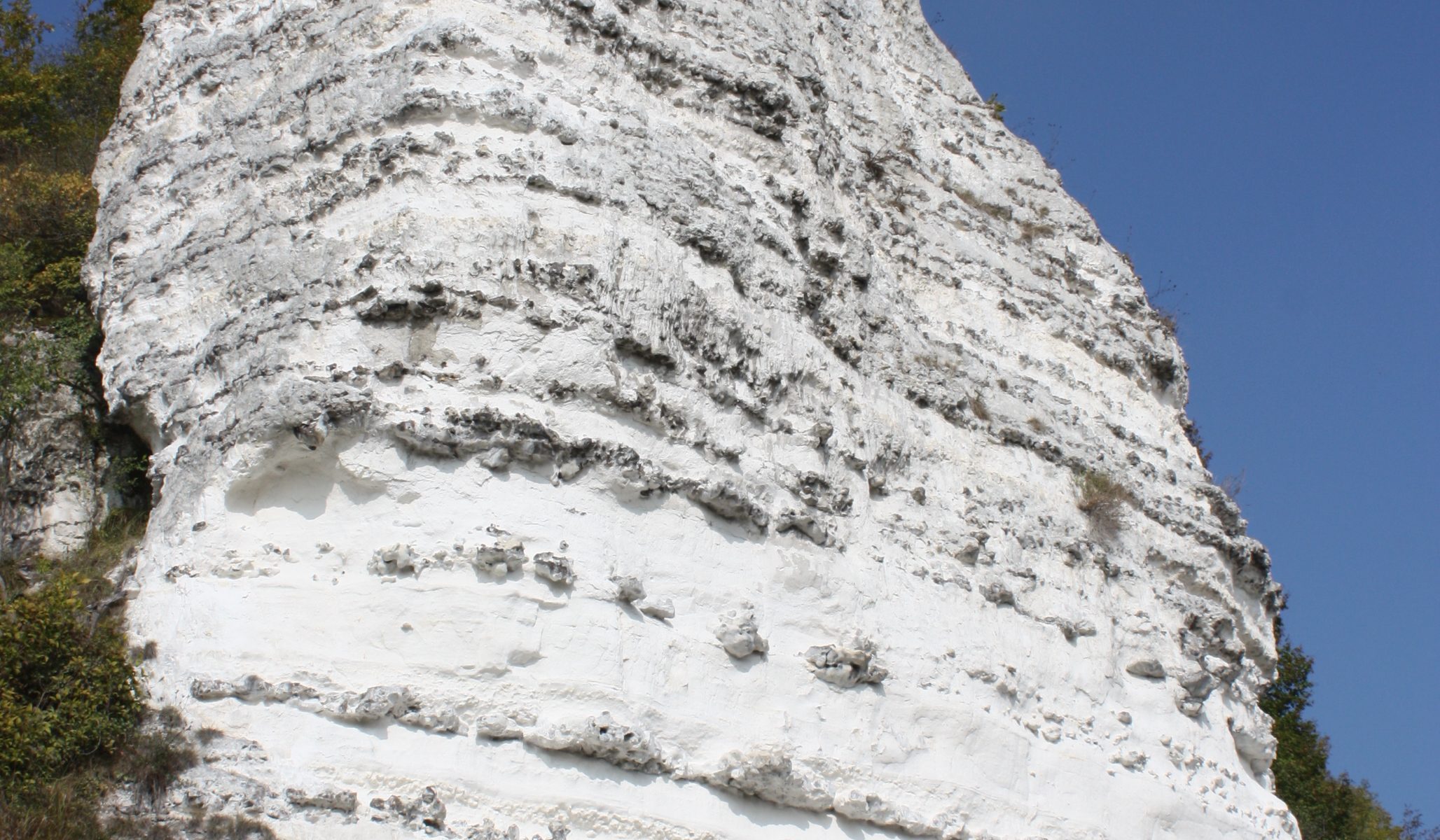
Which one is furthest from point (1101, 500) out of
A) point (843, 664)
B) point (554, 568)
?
point (554, 568)

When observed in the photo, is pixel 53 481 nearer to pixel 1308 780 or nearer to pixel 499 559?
pixel 499 559

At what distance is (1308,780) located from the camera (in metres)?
19.6

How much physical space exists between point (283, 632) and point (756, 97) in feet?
18.6

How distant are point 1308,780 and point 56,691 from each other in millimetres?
17706

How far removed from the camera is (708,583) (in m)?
8.10

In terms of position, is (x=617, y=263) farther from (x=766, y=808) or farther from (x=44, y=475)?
(x=44, y=475)

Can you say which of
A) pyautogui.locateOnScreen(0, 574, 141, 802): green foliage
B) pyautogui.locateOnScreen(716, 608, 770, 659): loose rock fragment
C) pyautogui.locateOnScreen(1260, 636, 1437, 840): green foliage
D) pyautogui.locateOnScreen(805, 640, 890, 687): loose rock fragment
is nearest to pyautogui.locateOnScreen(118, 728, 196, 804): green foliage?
pyautogui.locateOnScreen(0, 574, 141, 802): green foliage

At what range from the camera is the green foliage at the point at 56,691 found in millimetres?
6320

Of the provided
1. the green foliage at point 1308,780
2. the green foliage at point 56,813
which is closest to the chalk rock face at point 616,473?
the green foliage at point 56,813

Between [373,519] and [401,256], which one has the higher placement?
[401,256]

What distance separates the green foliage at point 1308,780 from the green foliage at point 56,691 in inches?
576

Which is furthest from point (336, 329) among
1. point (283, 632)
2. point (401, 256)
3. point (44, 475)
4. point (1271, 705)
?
point (1271, 705)

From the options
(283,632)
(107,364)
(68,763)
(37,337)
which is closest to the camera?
(68,763)

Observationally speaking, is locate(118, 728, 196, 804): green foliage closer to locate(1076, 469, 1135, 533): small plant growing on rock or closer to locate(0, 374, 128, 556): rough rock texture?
locate(0, 374, 128, 556): rough rock texture
